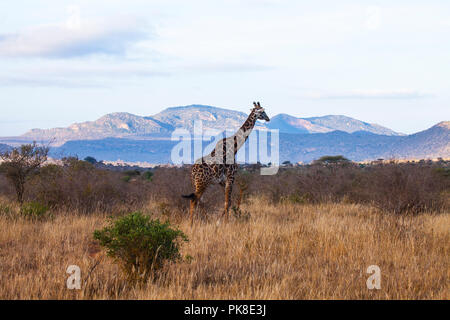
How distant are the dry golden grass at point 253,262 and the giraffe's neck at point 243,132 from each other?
2.38m

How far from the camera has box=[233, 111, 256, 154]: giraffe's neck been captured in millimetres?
11899

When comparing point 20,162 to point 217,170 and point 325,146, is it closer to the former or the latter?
point 217,170

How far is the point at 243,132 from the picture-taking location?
12141mm

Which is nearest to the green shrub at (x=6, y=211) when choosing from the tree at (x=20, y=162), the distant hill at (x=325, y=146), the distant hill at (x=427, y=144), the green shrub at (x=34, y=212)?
the green shrub at (x=34, y=212)

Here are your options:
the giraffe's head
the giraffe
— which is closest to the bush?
the giraffe

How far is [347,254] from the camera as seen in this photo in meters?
7.45

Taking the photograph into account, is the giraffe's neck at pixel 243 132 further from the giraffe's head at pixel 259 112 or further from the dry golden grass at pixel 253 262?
the dry golden grass at pixel 253 262

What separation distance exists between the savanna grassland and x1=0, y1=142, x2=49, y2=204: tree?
34 centimetres

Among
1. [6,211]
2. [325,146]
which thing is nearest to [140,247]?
[6,211]

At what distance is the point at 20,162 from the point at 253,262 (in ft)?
29.9

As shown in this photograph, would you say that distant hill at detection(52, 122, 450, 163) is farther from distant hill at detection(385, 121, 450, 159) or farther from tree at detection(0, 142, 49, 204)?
tree at detection(0, 142, 49, 204)
